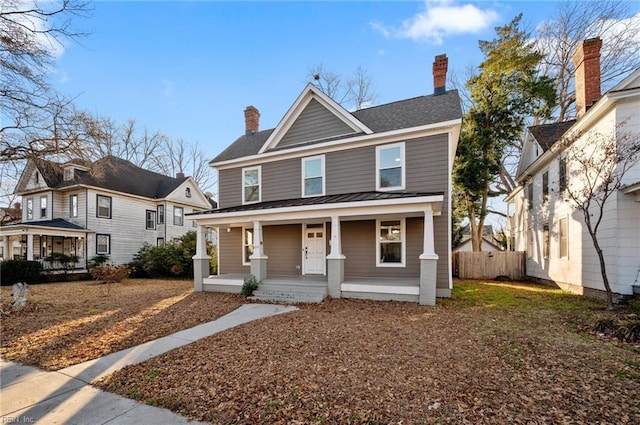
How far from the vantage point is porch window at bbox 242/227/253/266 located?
12633 millimetres

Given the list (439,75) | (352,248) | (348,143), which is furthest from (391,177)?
(439,75)

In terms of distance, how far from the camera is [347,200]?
900 centimetres

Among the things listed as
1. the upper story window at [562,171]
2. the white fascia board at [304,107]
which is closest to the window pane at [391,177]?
the white fascia board at [304,107]

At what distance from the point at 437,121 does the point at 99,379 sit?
10.1 m

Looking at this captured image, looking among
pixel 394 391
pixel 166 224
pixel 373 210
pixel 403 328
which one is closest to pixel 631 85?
pixel 373 210

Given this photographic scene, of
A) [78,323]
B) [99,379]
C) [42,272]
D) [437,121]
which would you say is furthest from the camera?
[42,272]

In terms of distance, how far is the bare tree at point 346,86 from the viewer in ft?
75.3

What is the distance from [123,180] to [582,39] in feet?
103

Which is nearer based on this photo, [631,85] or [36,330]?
[36,330]

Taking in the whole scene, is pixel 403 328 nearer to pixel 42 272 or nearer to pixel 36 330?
pixel 36 330

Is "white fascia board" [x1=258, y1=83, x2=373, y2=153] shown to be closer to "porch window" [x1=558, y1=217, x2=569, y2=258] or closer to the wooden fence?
"porch window" [x1=558, y1=217, x2=569, y2=258]

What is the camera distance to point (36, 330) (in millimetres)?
6266

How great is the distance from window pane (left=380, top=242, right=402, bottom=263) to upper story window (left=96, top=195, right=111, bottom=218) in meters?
18.0

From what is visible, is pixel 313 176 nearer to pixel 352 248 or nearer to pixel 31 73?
pixel 352 248
